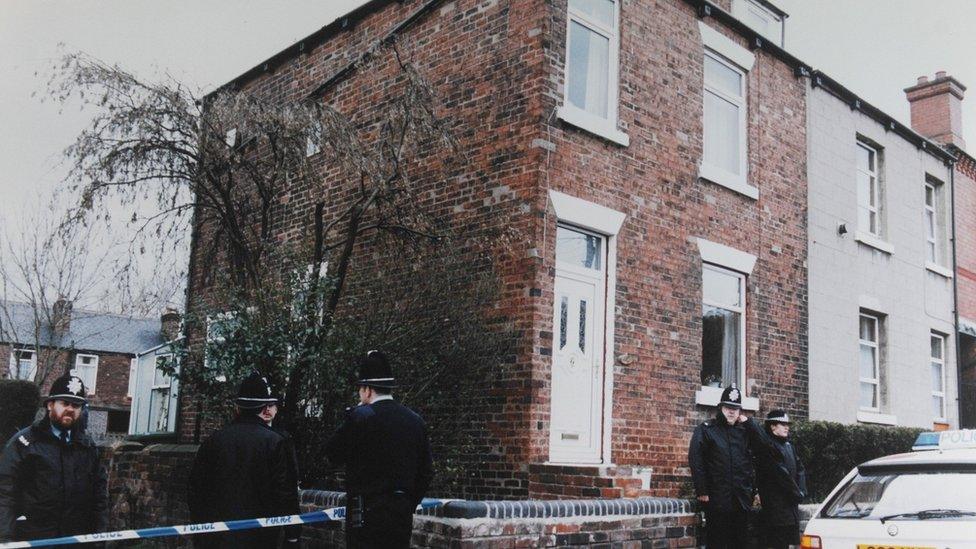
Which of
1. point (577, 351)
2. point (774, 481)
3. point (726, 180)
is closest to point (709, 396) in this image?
point (577, 351)

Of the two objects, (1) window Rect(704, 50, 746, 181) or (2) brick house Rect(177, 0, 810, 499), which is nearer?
(2) brick house Rect(177, 0, 810, 499)

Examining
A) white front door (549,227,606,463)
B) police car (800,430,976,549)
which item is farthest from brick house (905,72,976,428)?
police car (800,430,976,549)

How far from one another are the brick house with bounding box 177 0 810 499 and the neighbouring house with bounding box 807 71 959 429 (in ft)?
2.55

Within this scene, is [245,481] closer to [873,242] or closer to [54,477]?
[54,477]

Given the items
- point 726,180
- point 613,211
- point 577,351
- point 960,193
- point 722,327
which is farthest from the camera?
point 960,193

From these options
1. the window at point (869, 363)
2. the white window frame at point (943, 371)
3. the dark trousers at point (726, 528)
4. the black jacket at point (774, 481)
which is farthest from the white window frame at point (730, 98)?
the white window frame at point (943, 371)

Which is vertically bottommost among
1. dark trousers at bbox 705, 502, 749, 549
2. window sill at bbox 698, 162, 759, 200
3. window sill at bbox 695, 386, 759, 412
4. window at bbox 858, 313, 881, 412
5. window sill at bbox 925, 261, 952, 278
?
dark trousers at bbox 705, 502, 749, 549

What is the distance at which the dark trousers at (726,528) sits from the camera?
8578 millimetres

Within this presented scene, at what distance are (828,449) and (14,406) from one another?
595 inches

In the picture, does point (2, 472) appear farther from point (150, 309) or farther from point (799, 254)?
point (799, 254)

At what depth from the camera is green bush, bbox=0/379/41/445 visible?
18.5 meters

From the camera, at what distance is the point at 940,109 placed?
783 inches

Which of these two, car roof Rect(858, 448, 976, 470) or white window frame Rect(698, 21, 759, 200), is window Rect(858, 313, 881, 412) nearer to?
white window frame Rect(698, 21, 759, 200)

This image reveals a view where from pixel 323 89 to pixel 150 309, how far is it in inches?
195
